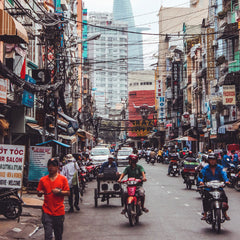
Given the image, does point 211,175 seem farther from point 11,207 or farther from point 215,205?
point 11,207

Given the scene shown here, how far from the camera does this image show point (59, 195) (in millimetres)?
8078

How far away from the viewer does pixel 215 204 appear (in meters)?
10.7

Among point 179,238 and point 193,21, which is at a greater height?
point 193,21

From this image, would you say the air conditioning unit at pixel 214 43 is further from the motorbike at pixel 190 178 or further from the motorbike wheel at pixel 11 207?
the motorbike wheel at pixel 11 207

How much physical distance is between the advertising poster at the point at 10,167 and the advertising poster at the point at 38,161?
5856mm

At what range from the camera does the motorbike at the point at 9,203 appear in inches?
505

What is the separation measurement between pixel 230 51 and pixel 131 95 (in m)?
101

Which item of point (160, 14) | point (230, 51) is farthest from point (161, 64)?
point (230, 51)

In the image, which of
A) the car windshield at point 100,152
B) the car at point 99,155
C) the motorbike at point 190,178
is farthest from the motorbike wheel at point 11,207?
the car windshield at point 100,152

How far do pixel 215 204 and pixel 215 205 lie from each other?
3 centimetres

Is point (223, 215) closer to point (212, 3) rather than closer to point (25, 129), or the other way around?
point (25, 129)

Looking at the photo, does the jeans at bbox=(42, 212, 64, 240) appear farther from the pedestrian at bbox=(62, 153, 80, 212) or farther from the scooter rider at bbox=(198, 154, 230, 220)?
the pedestrian at bbox=(62, 153, 80, 212)

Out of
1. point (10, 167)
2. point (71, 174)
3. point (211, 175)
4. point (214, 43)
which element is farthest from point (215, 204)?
point (214, 43)

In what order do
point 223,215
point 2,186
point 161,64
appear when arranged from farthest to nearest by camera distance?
point 161,64 < point 2,186 < point 223,215
